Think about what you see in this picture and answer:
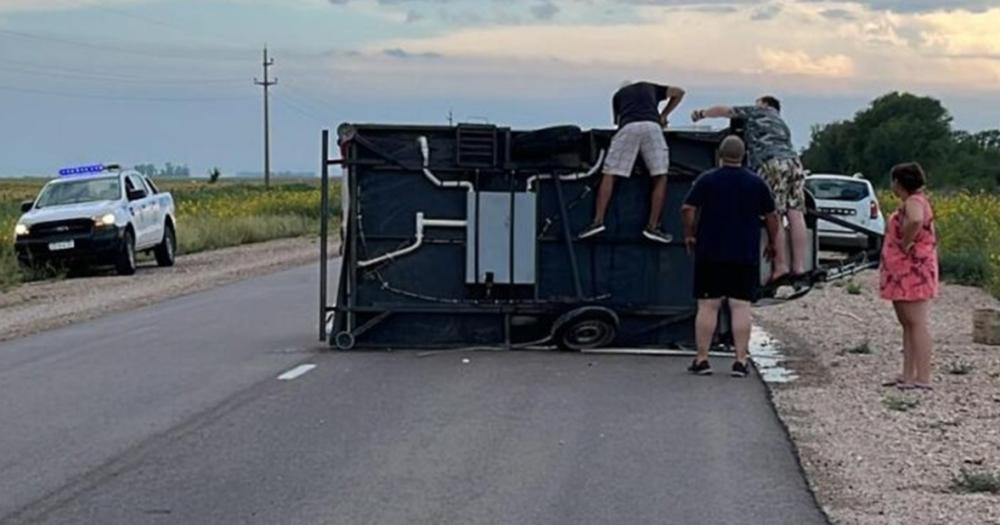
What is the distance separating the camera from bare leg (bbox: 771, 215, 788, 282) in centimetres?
1506

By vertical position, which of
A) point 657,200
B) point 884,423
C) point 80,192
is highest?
point 657,200

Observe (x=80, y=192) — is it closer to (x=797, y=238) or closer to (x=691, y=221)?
(x=797, y=238)

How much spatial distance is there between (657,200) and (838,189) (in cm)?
1768

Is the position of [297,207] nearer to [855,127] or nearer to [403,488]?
[855,127]

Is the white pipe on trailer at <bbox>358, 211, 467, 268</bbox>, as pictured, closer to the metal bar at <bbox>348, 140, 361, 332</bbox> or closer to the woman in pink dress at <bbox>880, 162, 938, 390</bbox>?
the metal bar at <bbox>348, 140, 361, 332</bbox>

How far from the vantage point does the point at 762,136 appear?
1543cm

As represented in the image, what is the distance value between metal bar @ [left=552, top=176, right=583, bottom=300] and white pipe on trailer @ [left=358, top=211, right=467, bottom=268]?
2.97ft

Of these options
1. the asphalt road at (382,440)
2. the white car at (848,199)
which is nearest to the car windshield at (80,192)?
the white car at (848,199)

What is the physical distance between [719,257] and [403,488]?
17.8ft

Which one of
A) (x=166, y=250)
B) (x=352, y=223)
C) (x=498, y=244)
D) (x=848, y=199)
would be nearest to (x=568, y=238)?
(x=498, y=244)

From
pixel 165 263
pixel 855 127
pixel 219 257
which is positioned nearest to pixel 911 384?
pixel 165 263

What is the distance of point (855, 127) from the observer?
8538cm

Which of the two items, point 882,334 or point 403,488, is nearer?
point 403,488

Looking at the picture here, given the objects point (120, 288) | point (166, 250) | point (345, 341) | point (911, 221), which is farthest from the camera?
point (166, 250)
